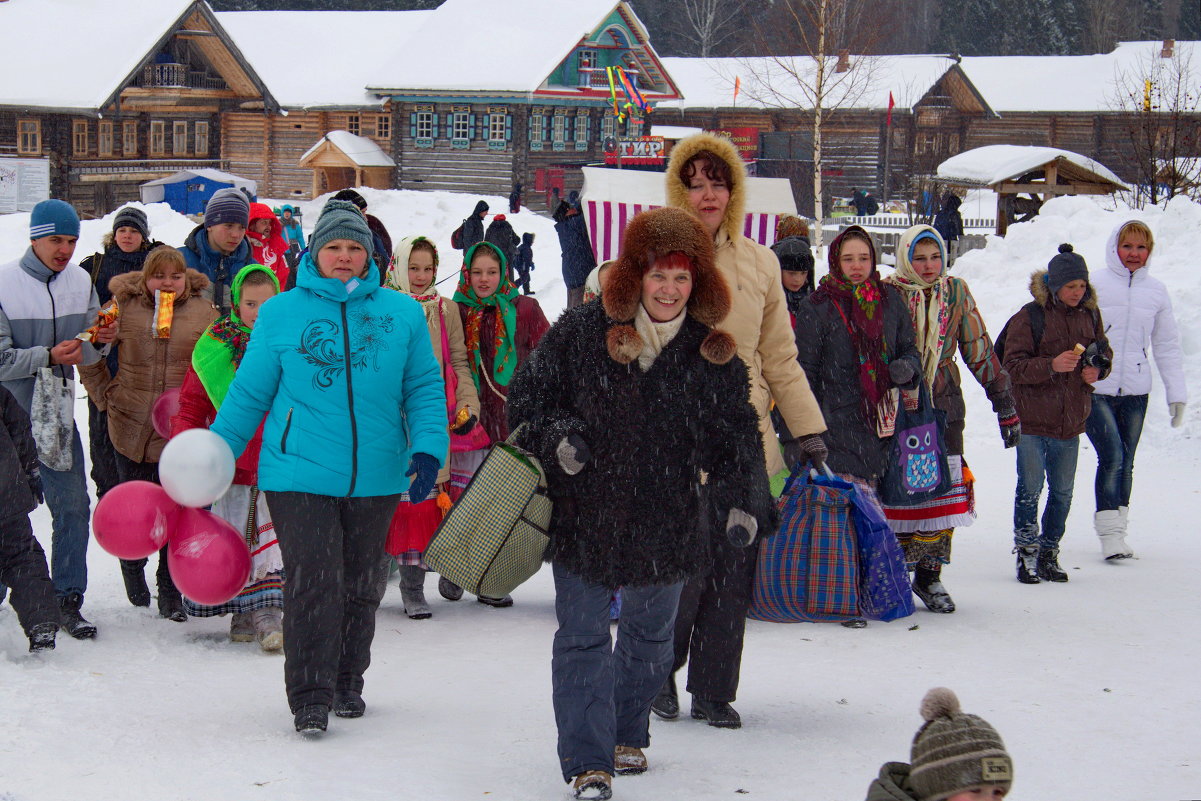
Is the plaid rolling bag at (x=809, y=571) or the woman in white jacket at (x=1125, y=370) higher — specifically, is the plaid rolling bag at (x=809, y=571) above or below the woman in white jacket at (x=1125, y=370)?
below

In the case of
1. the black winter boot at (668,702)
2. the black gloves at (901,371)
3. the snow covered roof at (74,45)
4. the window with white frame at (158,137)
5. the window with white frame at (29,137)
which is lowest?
the black winter boot at (668,702)

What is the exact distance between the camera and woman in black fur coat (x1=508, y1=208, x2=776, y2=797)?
13.4ft

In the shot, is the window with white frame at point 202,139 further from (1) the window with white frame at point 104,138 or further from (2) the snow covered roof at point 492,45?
(2) the snow covered roof at point 492,45

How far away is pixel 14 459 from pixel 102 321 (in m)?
0.94

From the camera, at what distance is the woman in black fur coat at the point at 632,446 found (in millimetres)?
4074

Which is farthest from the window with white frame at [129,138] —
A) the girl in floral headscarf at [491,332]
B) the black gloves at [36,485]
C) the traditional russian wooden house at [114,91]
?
the black gloves at [36,485]

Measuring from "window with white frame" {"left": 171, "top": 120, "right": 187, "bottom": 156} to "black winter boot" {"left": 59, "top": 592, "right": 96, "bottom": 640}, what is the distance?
112 feet

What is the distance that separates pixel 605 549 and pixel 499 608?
3032 millimetres

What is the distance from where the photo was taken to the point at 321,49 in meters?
42.8

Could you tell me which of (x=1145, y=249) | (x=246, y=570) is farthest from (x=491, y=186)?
(x=246, y=570)

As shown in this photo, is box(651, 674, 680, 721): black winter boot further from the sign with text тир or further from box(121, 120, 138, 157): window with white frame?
box(121, 120, 138, 157): window with white frame

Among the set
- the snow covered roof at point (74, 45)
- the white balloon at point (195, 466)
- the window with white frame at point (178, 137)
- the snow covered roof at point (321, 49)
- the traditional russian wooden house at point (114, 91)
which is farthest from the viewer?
the snow covered roof at point (321, 49)

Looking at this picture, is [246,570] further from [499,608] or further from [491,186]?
[491,186]

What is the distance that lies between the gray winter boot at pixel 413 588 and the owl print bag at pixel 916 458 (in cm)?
242
